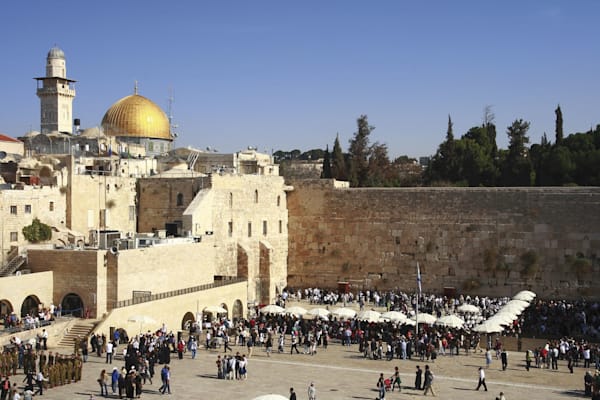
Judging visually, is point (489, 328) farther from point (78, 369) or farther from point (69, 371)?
point (69, 371)

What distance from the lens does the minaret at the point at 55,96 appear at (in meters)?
43.9

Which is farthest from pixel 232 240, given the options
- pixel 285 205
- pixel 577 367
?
pixel 577 367

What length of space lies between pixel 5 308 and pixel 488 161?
31.0 metres

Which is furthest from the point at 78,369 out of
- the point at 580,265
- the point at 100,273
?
the point at 580,265

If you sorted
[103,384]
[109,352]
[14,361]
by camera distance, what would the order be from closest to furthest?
1. [103,384]
2. [14,361]
3. [109,352]

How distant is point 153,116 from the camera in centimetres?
4241

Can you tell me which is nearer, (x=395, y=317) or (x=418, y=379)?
(x=418, y=379)

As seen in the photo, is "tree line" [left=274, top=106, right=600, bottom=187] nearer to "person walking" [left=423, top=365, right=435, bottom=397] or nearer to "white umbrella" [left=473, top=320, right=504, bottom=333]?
"white umbrella" [left=473, top=320, right=504, bottom=333]

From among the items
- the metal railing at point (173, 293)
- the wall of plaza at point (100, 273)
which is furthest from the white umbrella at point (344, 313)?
the wall of plaza at point (100, 273)

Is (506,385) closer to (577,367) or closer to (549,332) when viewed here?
(577,367)

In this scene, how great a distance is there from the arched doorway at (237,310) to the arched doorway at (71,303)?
23.5ft

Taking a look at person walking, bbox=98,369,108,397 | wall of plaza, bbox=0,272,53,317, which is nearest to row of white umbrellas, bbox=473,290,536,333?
person walking, bbox=98,369,108,397

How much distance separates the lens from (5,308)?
76.0 ft

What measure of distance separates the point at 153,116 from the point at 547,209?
21971 millimetres
